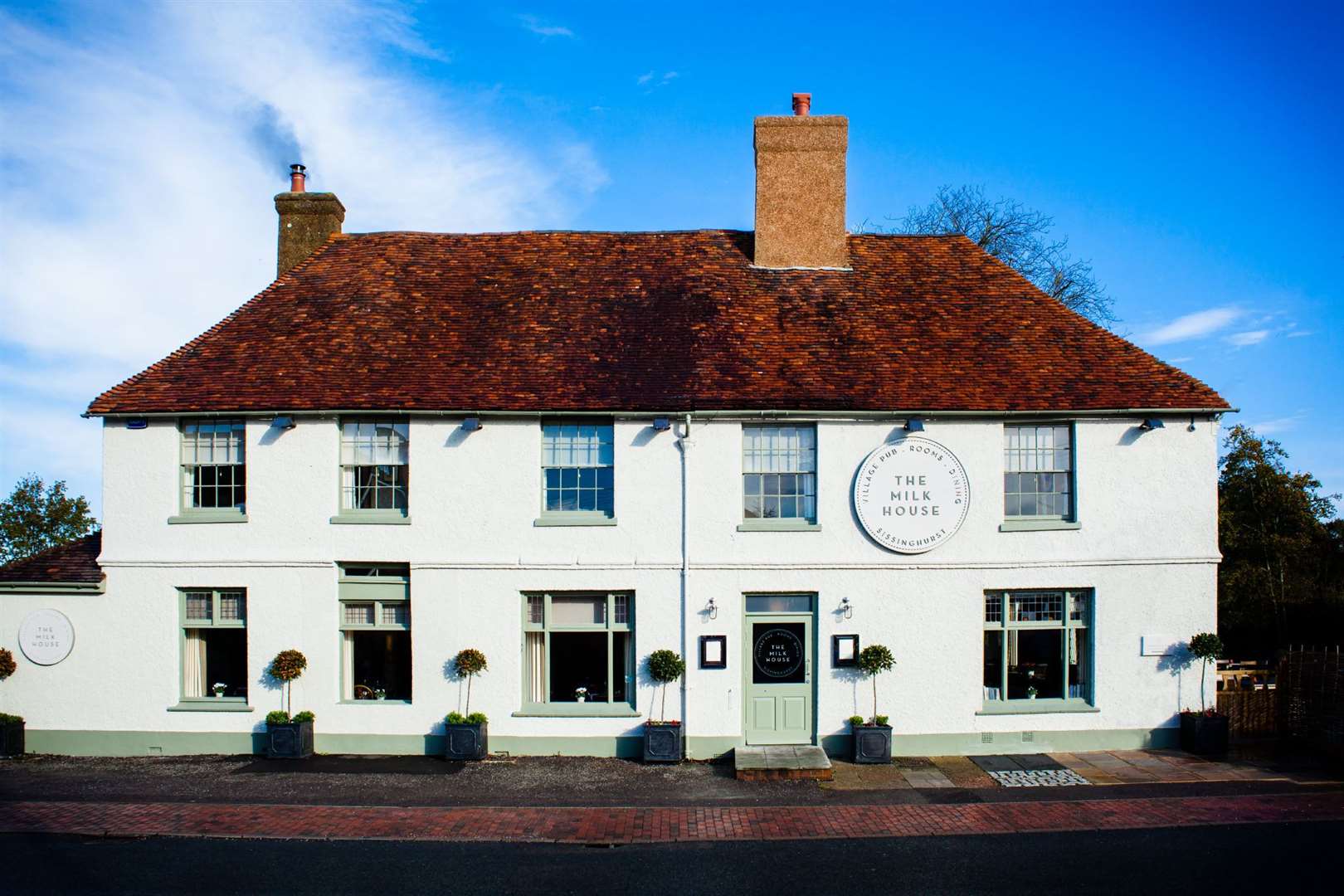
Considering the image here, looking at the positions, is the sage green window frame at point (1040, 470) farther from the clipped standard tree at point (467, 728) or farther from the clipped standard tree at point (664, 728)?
the clipped standard tree at point (467, 728)

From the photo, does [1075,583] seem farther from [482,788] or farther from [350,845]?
[350,845]

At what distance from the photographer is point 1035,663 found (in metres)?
15.0

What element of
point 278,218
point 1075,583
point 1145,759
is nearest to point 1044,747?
point 1145,759

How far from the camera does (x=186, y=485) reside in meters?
15.2

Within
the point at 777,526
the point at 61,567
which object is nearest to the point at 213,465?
the point at 61,567

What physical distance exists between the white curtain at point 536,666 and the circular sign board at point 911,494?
232 inches

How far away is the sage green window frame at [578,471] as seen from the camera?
1487 cm

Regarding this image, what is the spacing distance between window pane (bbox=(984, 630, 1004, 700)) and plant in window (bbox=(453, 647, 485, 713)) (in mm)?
8658

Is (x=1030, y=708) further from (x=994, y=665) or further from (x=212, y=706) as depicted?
(x=212, y=706)

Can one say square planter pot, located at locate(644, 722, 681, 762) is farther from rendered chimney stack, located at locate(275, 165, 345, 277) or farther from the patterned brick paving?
rendered chimney stack, located at locate(275, 165, 345, 277)

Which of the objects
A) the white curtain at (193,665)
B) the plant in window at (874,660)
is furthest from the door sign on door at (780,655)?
the white curtain at (193,665)

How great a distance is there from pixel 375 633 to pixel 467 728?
2.43 meters

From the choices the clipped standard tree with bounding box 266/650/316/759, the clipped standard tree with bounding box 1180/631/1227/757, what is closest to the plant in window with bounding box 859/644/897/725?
the clipped standard tree with bounding box 1180/631/1227/757

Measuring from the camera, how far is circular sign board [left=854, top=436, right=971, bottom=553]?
14.7 meters
